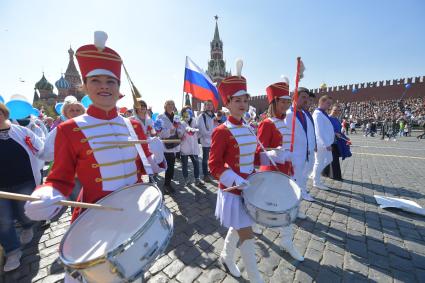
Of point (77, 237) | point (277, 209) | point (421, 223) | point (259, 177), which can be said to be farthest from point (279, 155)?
point (421, 223)

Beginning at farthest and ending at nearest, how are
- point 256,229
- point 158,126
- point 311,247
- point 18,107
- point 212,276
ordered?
point 158,126 → point 18,107 → point 256,229 → point 311,247 → point 212,276

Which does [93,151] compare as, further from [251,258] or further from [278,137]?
[278,137]

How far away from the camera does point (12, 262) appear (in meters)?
2.95

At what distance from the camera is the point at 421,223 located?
159 inches

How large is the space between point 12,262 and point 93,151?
2.63m

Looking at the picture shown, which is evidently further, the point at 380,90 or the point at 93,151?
the point at 380,90

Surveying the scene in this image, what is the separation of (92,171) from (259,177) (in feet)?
5.35

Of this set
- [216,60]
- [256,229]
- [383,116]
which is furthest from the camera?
[216,60]

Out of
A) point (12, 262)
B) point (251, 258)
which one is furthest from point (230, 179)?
point (12, 262)

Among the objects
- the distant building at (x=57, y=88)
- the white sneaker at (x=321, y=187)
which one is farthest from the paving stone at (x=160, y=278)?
the distant building at (x=57, y=88)

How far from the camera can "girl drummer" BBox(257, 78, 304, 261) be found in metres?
2.95

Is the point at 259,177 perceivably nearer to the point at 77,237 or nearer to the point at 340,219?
the point at 77,237

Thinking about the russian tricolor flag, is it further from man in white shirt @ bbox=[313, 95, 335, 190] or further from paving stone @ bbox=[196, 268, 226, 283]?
paving stone @ bbox=[196, 268, 226, 283]

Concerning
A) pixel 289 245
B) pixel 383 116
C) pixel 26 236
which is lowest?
pixel 26 236
